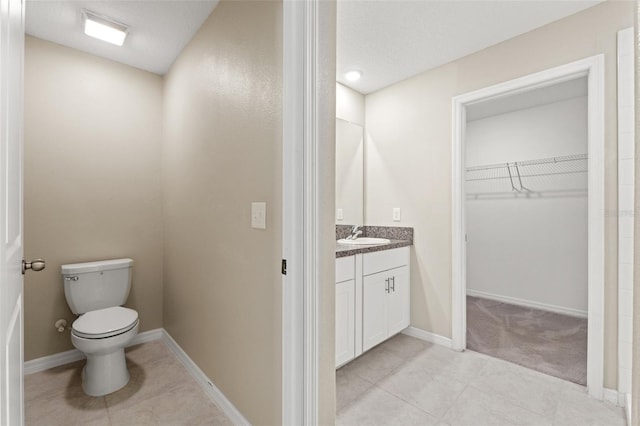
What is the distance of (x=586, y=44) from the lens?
6.00 feet

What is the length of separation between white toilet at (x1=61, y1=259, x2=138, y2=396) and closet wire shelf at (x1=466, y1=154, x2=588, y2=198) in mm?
4021

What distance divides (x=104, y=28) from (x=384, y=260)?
2.46 meters

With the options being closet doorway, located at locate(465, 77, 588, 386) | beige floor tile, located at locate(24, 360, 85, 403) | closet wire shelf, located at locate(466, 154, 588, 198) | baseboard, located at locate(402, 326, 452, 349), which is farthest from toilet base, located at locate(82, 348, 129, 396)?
closet wire shelf, located at locate(466, 154, 588, 198)

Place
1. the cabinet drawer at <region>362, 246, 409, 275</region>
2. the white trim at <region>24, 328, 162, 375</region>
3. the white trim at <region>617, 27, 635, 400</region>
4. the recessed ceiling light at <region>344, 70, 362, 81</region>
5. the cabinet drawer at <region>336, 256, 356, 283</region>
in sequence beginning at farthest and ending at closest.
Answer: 1. the recessed ceiling light at <region>344, 70, 362, 81</region>
2. the cabinet drawer at <region>362, 246, 409, 275</region>
3. the white trim at <region>24, 328, 162, 375</region>
4. the cabinet drawer at <region>336, 256, 356, 283</region>
5. the white trim at <region>617, 27, 635, 400</region>

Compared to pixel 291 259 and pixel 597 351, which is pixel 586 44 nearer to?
pixel 597 351

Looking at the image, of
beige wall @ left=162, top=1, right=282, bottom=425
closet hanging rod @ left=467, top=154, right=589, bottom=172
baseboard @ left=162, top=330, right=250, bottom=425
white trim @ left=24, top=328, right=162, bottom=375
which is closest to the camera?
beige wall @ left=162, top=1, right=282, bottom=425

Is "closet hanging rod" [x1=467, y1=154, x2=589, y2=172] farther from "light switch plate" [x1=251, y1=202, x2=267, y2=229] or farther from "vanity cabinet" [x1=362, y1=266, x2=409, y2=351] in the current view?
"light switch plate" [x1=251, y1=202, x2=267, y2=229]

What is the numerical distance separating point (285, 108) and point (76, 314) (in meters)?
2.14

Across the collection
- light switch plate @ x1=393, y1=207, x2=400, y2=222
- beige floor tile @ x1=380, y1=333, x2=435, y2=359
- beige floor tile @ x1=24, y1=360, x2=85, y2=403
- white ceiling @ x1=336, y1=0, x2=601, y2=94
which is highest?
white ceiling @ x1=336, y1=0, x2=601, y2=94

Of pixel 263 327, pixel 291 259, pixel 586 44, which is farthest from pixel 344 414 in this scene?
pixel 586 44

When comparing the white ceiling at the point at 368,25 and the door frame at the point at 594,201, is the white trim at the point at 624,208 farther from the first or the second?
the white ceiling at the point at 368,25

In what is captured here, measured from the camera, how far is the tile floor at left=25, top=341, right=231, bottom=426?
5.23ft

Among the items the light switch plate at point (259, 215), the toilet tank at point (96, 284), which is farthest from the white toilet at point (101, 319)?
the light switch plate at point (259, 215)

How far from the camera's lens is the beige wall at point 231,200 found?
4.28 feet
